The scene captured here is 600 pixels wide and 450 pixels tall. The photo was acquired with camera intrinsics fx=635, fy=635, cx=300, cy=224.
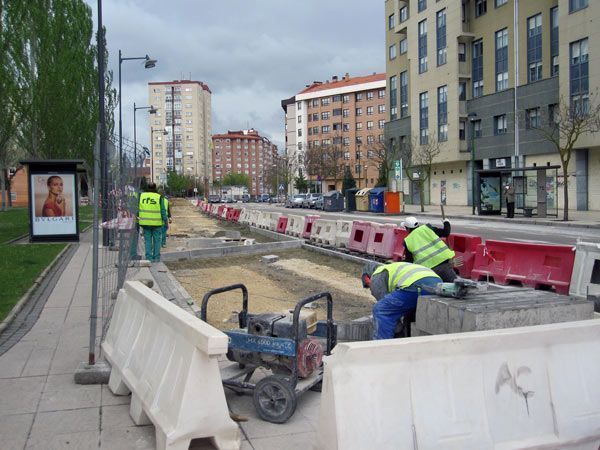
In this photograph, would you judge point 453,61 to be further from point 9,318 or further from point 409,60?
point 9,318

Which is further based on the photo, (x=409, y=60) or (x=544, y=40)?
(x=409, y=60)

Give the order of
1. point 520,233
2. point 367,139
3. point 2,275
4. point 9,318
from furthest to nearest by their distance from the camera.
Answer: point 367,139 < point 520,233 < point 2,275 < point 9,318

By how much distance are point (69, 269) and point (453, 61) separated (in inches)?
1668

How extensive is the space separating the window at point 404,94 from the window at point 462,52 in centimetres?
1019

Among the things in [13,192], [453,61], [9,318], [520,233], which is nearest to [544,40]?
[453,61]

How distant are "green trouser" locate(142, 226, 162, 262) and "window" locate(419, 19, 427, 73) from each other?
45.1 metres

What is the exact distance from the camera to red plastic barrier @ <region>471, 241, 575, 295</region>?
10188mm

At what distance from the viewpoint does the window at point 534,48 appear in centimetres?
4194

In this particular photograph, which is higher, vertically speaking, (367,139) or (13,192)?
(367,139)

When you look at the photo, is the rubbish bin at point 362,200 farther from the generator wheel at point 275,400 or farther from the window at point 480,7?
the generator wheel at point 275,400

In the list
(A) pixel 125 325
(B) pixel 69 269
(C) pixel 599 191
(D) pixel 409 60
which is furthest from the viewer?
(D) pixel 409 60

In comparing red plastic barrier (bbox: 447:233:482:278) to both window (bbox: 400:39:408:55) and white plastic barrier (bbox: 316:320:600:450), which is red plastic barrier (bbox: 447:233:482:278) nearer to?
white plastic barrier (bbox: 316:320:600:450)

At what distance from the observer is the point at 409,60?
58219mm

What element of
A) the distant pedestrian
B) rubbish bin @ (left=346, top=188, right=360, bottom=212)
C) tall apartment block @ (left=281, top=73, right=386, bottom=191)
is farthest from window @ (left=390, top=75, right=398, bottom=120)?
tall apartment block @ (left=281, top=73, right=386, bottom=191)
